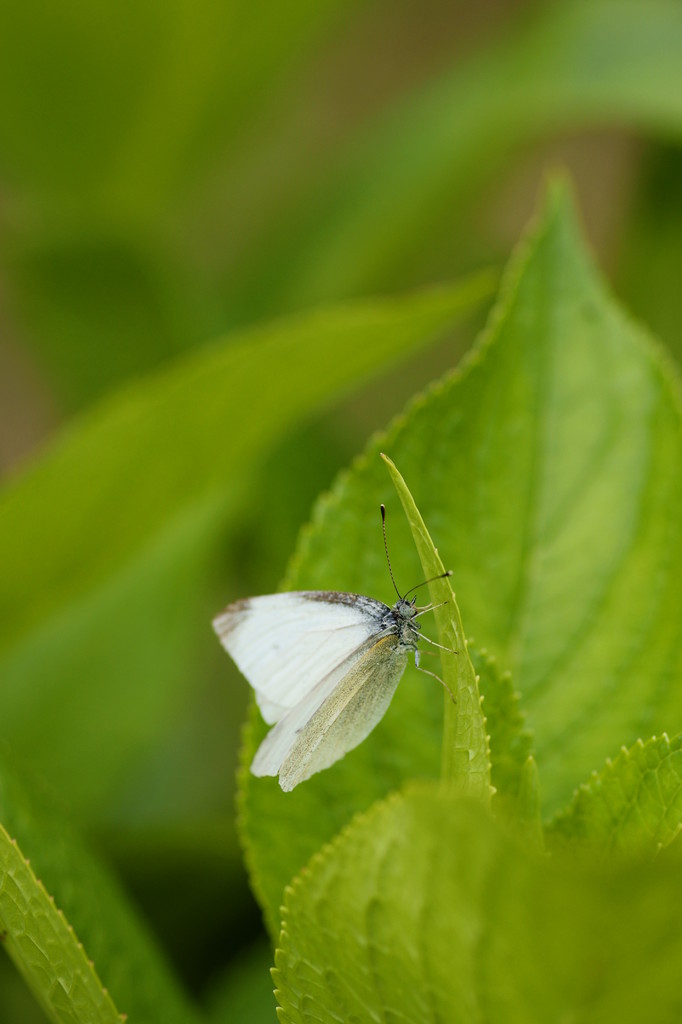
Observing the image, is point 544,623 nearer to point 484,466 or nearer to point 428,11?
point 484,466

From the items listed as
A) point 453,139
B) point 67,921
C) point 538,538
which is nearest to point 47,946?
point 67,921

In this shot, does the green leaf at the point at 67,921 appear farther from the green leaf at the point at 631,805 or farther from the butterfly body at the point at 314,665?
the green leaf at the point at 631,805

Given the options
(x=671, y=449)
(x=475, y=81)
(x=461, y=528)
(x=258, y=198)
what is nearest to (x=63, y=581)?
(x=461, y=528)

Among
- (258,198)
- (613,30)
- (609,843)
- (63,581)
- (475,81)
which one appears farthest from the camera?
(258,198)

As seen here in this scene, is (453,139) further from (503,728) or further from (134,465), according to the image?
(503,728)

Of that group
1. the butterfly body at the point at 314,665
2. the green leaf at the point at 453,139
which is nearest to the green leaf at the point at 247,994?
the butterfly body at the point at 314,665
